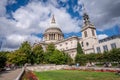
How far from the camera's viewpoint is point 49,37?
103188 mm

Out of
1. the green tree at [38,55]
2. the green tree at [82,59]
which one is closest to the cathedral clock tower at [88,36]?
the green tree at [82,59]

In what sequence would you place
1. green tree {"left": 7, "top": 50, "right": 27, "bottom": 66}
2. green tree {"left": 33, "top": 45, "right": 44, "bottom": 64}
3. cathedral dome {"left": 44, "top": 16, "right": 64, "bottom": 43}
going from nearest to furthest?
green tree {"left": 7, "top": 50, "right": 27, "bottom": 66} → green tree {"left": 33, "top": 45, "right": 44, "bottom": 64} → cathedral dome {"left": 44, "top": 16, "right": 64, "bottom": 43}

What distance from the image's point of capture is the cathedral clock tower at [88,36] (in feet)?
232

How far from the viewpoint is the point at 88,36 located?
7181cm

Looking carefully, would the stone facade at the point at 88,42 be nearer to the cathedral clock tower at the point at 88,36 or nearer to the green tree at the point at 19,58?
the cathedral clock tower at the point at 88,36

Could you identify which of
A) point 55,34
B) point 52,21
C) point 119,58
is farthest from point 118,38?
point 52,21

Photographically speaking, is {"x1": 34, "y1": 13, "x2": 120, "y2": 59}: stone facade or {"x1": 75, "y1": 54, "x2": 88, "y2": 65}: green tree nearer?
{"x1": 75, "y1": 54, "x2": 88, "y2": 65}: green tree

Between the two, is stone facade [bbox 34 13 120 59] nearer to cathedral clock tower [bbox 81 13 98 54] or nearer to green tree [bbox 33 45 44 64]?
cathedral clock tower [bbox 81 13 98 54]

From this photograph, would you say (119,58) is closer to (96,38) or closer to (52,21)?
(96,38)

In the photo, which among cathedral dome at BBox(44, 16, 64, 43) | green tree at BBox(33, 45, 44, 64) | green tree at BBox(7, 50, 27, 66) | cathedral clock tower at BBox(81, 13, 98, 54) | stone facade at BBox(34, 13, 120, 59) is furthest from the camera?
cathedral dome at BBox(44, 16, 64, 43)

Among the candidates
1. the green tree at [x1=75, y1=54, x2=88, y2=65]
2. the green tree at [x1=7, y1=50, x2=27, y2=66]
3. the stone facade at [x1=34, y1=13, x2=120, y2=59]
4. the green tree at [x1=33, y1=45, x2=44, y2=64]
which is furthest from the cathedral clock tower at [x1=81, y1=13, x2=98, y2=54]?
the green tree at [x1=7, y1=50, x2=27, y2=66]

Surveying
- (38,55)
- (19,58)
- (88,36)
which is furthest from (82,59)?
(19,58)

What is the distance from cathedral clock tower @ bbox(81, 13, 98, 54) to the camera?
70.7 m

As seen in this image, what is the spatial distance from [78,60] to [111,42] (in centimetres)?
1602
